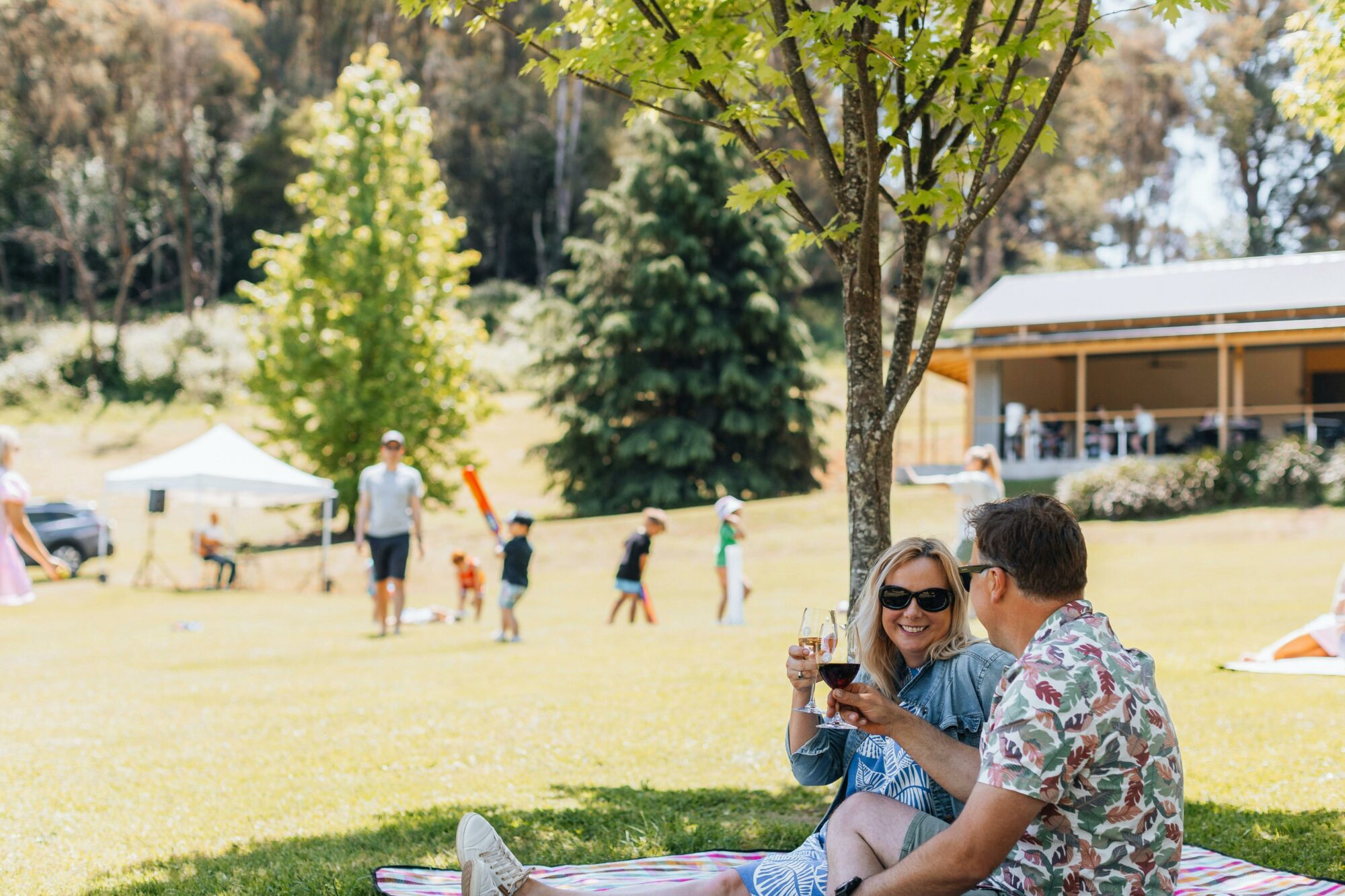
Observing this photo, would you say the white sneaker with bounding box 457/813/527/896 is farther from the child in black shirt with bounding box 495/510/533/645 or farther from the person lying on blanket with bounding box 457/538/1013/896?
the child in black shirt with bounding box 495/510/533/645

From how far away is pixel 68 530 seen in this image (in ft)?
73.5

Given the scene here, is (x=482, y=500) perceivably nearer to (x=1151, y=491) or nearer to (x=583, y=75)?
(x=583, y=75)

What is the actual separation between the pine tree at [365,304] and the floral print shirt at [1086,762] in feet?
81.8

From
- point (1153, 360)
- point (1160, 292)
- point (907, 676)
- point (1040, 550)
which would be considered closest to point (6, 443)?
point (907, 676)

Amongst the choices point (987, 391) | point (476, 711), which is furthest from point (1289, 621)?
point (987, 391)

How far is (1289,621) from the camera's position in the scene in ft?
35.7

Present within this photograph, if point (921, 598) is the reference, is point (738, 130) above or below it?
above

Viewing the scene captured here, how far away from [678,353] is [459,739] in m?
24.7

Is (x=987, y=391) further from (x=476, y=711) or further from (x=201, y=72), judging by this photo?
(x=201, y=72)

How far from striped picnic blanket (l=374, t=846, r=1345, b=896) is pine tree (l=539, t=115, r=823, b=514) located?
24.9 m

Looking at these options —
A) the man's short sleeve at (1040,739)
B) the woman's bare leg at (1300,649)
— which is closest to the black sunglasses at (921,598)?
the man's short sleeve at (1040,739)

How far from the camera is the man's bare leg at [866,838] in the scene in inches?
113

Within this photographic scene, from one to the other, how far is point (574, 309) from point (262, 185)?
2697cm

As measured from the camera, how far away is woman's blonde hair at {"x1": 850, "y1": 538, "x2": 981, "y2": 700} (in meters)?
3.11
